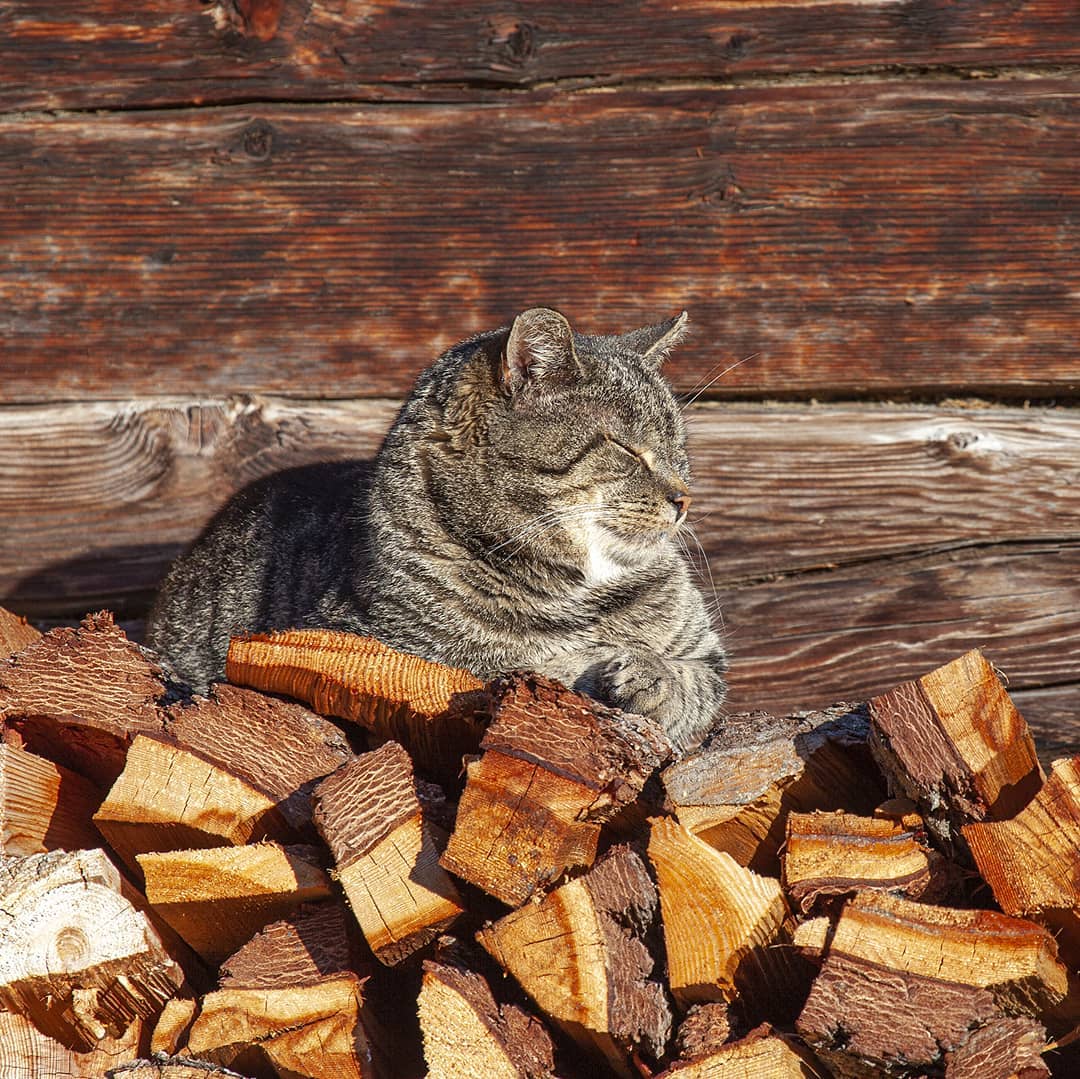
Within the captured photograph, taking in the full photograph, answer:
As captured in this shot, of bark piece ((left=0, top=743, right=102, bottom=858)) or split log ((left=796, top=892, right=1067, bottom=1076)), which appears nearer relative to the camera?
split log ((left=796, top=892, right=1067, bottom=1076))

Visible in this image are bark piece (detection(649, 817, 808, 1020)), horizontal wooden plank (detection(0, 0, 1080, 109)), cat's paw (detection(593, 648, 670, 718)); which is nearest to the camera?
bark piece (detection(649, 817, 808, 1020))

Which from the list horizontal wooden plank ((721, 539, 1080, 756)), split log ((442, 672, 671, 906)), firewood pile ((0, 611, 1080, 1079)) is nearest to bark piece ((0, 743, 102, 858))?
firewood pile ((0, 611, 1080, 1079))

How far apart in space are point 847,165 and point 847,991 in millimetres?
2119

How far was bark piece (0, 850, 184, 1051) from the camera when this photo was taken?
159 cm

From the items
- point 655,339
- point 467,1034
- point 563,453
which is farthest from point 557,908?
point 655,339

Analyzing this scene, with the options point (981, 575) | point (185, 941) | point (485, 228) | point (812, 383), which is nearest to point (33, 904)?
point (185, 941)

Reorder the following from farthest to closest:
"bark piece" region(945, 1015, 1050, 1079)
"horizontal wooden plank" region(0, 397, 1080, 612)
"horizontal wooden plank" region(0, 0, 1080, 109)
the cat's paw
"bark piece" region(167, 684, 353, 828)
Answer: "horizontal wooden plank" region(0, 397, 1080, 612), "horizontal wooden plank" region(0, 0, 1080, 109), the cat's paw, "bark piece" region(167, 684, 353, 828), "bark piece" region(945, 1015, 1050, 1079)

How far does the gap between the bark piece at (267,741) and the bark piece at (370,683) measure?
0.04 meters

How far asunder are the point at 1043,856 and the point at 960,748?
0.59 ft

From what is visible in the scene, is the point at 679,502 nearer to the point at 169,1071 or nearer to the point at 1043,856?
the point at 1043,856

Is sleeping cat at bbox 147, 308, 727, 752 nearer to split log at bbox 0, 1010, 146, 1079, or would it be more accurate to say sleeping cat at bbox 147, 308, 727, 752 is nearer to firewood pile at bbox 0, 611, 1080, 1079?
firewood pile at bbox 0, 611, 1080, 1079

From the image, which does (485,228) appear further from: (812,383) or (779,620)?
(779,620)

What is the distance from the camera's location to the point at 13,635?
7.88 feet

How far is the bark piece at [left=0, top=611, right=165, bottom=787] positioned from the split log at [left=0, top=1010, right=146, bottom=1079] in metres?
0.42
